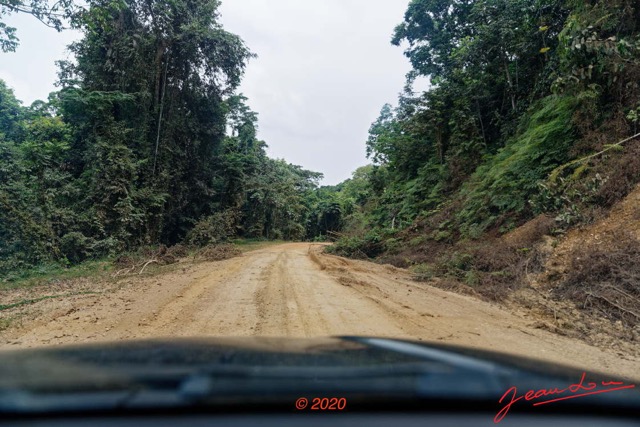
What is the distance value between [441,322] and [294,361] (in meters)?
4.17

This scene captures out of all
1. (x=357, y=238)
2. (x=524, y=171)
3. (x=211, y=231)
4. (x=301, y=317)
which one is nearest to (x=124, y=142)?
(x=211, y=231)

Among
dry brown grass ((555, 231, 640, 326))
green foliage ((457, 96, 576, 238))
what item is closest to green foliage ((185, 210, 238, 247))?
green foliage ((457, 96, 576, 238))

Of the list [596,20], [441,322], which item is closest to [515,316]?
[441,322]

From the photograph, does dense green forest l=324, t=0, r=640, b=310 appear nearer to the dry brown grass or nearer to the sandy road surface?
the dry brown grass

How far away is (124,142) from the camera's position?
17969 mm

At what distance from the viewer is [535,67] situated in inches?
607

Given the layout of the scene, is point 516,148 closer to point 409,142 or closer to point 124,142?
point 409,142

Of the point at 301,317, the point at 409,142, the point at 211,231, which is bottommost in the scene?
the point at 301,317

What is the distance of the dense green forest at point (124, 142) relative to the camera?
13391 mm

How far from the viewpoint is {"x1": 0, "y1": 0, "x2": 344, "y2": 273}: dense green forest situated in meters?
13.4

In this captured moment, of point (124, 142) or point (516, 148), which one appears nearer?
point (516, 148)
